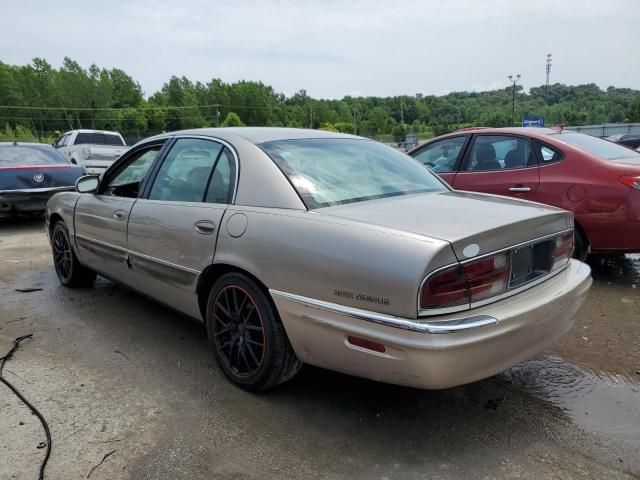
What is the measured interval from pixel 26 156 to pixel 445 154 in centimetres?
699

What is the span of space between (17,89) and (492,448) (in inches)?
3636

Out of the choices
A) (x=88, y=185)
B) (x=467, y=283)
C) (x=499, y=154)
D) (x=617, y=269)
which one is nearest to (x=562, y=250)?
(x=467, y=283)

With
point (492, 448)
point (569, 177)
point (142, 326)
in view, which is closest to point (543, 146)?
point (569, 177)

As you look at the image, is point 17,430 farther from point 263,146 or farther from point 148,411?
point 263,146

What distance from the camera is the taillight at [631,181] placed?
14.4 feet

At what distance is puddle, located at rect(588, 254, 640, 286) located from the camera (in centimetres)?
489

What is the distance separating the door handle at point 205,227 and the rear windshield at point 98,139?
14.6 m

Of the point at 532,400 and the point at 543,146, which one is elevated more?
the point at 543,146

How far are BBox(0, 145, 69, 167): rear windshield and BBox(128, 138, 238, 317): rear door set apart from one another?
5.90m

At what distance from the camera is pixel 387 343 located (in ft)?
7.00

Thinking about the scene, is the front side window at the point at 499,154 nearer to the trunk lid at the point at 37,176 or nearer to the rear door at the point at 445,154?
the rear door at the point at 445,154

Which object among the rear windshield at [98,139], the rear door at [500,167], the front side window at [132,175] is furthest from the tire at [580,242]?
the rear windshield at [98,139]

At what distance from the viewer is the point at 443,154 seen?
589 cm

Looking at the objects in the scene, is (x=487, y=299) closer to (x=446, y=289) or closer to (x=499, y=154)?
(x=446, y=289)
